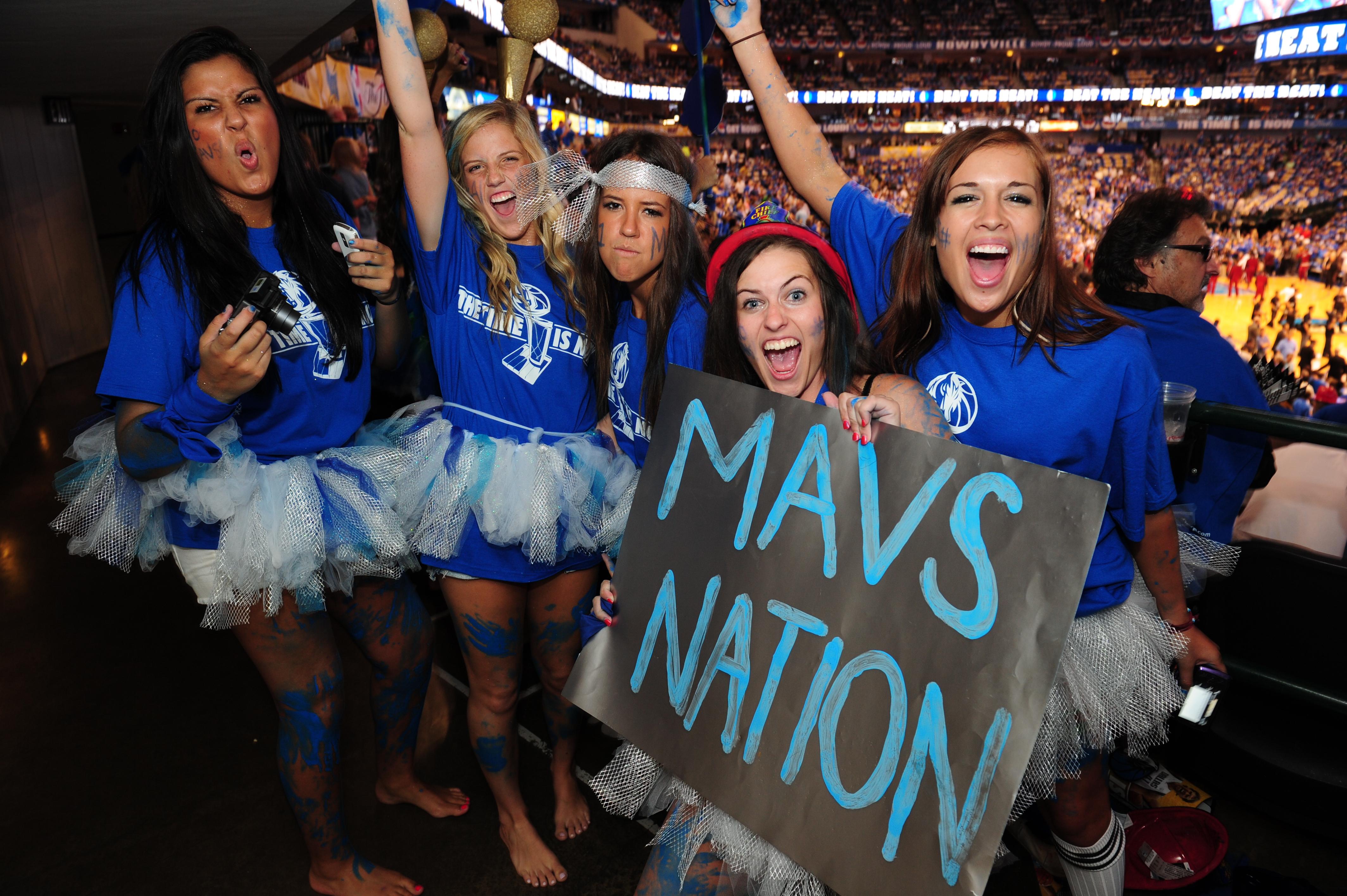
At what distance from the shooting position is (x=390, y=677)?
2297 mm

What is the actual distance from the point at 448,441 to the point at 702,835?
45.7 inches

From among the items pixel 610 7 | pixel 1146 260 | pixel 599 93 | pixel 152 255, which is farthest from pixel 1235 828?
pixel 610 7

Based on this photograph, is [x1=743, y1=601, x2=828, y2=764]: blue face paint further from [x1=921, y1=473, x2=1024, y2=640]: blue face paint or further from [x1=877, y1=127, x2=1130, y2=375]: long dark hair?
[x1=877, y1=127, x2=1130, y2=375]: long dark hair

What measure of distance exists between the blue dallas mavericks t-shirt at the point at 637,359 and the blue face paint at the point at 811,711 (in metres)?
0.79

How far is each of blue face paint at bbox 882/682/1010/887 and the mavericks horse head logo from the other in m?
0.54

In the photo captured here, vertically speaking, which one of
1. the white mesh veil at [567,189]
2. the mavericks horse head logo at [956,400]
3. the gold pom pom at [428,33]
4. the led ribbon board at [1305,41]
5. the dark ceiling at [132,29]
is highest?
the led ribbon board at [1305,41]

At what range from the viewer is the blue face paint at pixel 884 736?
127 centimetres

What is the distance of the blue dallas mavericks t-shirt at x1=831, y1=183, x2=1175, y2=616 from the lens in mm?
1438

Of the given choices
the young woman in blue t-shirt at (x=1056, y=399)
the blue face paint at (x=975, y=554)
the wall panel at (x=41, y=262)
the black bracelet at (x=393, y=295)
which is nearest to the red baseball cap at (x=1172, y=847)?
the young woman in blue t-shirt at (x=1056, y=399)

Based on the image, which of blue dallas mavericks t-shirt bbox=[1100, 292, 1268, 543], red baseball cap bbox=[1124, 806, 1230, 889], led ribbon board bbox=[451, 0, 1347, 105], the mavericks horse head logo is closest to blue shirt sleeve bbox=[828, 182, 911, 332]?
the mavericks horse head logo

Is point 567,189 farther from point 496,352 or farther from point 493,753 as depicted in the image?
point 493,753

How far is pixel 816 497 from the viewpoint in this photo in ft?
4.65

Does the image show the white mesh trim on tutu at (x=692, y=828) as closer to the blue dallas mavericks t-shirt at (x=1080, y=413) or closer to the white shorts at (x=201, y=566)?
the blue dallas mavericks t-shirt at (x=1080, y=413)

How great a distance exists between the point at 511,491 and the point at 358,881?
3.80ft
